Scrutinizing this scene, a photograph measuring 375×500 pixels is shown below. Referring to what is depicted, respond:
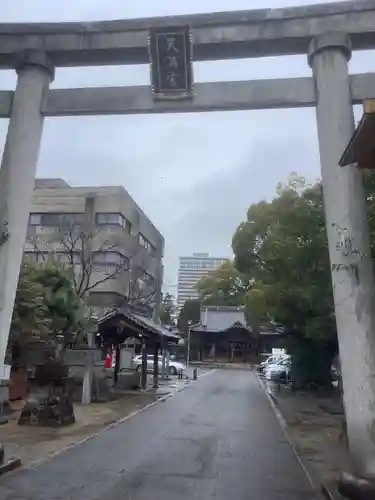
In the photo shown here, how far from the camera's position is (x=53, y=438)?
488 inches

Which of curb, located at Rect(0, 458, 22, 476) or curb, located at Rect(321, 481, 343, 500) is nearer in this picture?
curb, located at Rect(321, 481, 343, 500)

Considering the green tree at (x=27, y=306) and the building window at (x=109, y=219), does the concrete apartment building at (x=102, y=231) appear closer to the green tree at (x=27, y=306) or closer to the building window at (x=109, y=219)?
the building window at (x=109, y=219)

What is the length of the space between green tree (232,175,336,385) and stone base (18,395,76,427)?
313 inches

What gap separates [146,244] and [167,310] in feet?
73.0

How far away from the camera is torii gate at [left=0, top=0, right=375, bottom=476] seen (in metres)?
7.94

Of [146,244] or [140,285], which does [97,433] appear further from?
[146,244]

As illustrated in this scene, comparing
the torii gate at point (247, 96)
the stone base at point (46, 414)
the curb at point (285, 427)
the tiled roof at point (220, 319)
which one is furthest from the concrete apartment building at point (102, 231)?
the torii gate at point (247, 96)

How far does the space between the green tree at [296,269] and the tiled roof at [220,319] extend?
29.4 meters

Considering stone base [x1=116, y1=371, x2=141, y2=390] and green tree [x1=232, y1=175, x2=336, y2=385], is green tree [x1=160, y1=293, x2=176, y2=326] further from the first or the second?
stone base [x1=116, y1=371, x2=141, y2=390]

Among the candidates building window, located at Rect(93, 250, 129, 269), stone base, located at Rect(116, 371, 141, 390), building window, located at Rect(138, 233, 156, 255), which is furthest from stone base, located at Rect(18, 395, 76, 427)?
building window, located at Rect(138, 233, 156, 255)

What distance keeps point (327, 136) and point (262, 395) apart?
19.9m

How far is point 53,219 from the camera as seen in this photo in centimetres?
4519

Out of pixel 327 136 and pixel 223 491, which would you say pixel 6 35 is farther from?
pixel 223 491

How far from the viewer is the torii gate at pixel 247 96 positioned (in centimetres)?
794
